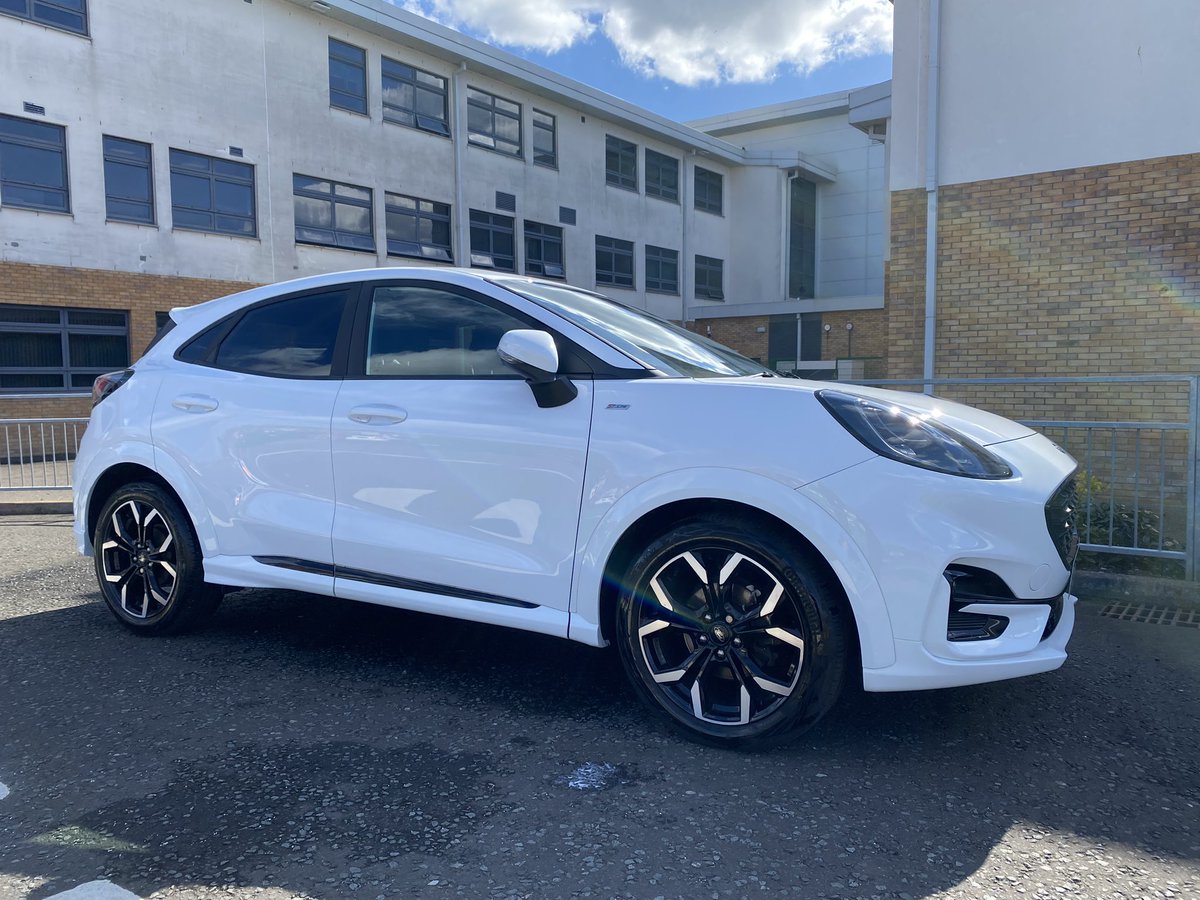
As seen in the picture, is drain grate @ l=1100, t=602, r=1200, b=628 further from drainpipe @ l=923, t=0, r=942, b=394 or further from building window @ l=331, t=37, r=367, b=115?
building window @ l=331, t=37, r=367, b=115

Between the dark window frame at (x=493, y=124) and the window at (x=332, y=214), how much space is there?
13.6ft

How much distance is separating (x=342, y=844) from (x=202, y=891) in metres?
0.37

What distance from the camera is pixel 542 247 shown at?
27672mm

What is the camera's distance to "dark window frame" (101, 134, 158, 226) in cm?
1834

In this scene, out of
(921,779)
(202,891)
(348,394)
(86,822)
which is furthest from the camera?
(348,394)

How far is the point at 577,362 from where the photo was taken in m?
3.45

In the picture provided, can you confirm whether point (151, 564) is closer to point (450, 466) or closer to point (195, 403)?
point (195, 403)

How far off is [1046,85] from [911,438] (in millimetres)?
7800

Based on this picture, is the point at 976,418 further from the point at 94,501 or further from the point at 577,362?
the point at 94,501

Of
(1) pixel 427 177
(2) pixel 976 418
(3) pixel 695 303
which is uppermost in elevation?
(1) pixel 427 177

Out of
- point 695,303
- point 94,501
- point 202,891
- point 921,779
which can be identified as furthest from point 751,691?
point 695,303

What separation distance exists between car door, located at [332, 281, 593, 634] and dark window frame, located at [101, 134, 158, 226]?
17368mm

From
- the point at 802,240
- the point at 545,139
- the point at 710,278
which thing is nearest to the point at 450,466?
the point at 545,139

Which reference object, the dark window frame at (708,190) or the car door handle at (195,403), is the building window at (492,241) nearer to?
the dark window frame at (708,190)
